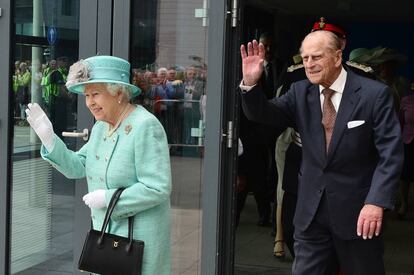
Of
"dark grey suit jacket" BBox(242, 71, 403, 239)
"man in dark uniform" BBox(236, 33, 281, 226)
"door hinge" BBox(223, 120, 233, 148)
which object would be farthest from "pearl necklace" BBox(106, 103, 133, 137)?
"man in dark uniform" BBox(236, 33, 281, 226)

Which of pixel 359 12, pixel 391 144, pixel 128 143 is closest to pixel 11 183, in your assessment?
pixel 128 143

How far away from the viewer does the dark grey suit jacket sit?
2.91 meters

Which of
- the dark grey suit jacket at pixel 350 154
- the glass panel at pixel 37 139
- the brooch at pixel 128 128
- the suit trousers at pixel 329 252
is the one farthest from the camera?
the glass panel at pixel 37 139

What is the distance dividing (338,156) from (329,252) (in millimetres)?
466

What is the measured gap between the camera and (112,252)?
310 centimetres

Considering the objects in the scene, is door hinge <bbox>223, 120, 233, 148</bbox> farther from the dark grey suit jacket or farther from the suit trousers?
the suit trousers

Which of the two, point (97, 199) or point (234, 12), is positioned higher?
point (234, 12)

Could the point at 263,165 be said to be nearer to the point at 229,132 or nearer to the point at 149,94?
the point at 149,94

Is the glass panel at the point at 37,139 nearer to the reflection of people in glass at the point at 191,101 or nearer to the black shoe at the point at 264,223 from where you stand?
the reflection of people in glass at the point at 191,101

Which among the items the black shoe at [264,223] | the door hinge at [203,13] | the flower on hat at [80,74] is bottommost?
the black shoe at [264,223]

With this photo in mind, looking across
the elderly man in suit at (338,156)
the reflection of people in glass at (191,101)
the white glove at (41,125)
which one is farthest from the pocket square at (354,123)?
the white glove at (41,125)

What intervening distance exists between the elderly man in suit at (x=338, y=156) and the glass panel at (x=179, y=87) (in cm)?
94

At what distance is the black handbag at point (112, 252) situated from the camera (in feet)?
10.1

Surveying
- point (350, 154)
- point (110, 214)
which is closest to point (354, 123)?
point (350, 154)
